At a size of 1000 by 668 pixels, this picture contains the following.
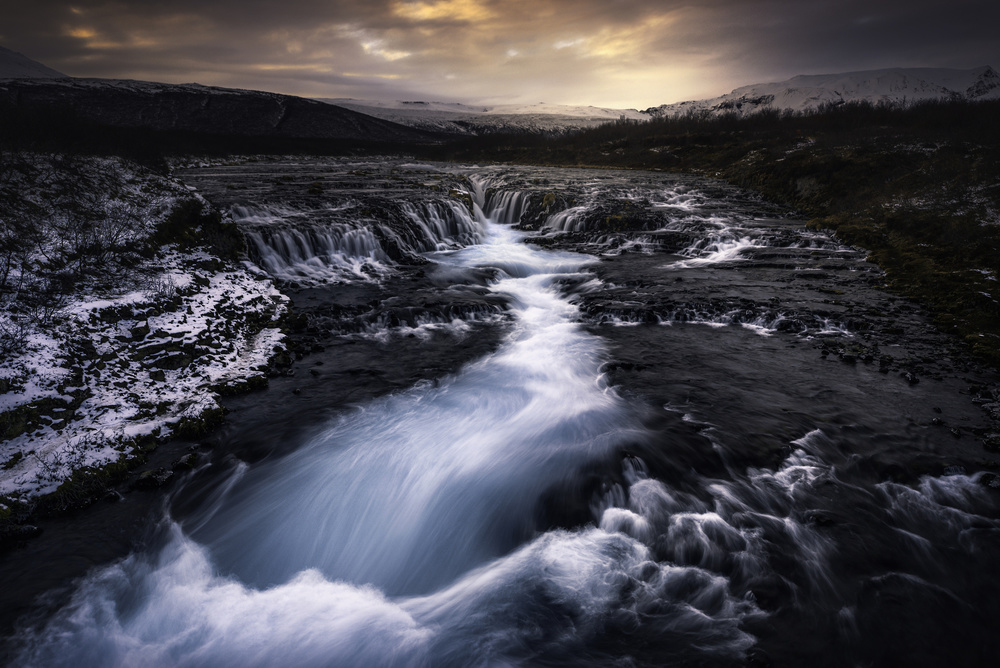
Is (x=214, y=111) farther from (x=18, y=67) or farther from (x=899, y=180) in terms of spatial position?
(x=18, y=67)

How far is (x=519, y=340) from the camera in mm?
11336

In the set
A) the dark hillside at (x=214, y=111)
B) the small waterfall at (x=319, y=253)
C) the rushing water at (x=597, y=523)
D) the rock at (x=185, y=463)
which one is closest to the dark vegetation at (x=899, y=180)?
the rushing water at (x=597, y=523)

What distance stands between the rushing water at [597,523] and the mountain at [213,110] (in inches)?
4098

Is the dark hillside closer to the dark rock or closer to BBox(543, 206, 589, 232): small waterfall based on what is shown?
BBox(543, 206, 589, 232): small waterfall

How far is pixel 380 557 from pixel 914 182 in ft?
86.6

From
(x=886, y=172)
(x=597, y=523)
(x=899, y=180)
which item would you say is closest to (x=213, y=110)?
(x=886, y=172)

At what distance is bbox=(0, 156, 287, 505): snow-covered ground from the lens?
598 cm

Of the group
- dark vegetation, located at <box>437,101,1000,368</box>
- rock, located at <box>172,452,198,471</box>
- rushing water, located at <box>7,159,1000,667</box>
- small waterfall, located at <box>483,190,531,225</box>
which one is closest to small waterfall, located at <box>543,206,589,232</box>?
small waterfall, located at <box>483,190,531,225</box>

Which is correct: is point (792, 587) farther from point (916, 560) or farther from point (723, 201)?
point (723, 201)

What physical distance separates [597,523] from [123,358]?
802 centimetres

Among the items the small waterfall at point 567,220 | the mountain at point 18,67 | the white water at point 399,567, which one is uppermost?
the mountain at point 18,67

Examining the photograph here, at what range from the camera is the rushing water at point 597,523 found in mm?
4367

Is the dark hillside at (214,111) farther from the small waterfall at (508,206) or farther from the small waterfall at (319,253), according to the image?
the small waterfall at (319,253)

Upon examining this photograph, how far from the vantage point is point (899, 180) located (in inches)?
825
